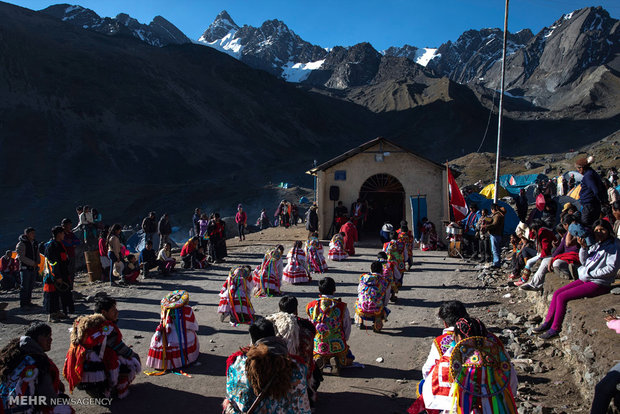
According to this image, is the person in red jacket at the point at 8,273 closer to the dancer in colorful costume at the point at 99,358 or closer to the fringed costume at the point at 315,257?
the fringed costume at the point at 315,257

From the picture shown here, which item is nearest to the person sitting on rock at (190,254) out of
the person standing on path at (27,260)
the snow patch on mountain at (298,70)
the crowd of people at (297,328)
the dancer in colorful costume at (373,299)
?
the crowd of people at (297,328)

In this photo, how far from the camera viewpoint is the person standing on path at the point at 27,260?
8.58m

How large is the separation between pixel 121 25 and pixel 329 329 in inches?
4767

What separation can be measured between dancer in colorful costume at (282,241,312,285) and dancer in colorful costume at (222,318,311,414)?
741 cm

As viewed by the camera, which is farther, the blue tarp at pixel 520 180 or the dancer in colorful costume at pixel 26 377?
the blue tarp at pixel 520 180

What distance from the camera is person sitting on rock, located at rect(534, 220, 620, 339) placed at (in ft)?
18.0

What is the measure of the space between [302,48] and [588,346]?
20783 cm

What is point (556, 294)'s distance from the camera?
596 cm

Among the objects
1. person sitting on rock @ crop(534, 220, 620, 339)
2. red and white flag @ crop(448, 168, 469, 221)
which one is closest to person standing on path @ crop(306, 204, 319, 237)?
red and white flag @ crop(448, 168, 469, 221)

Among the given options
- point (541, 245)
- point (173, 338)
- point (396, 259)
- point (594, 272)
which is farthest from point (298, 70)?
point (594, 272)

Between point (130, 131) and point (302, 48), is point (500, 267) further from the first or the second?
point (302, 48)

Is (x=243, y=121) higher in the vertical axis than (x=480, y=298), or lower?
higher

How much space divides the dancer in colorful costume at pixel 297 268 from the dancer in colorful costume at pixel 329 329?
205 inches

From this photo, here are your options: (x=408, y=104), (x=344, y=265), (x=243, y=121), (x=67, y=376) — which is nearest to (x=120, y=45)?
(x=243, y=121)
